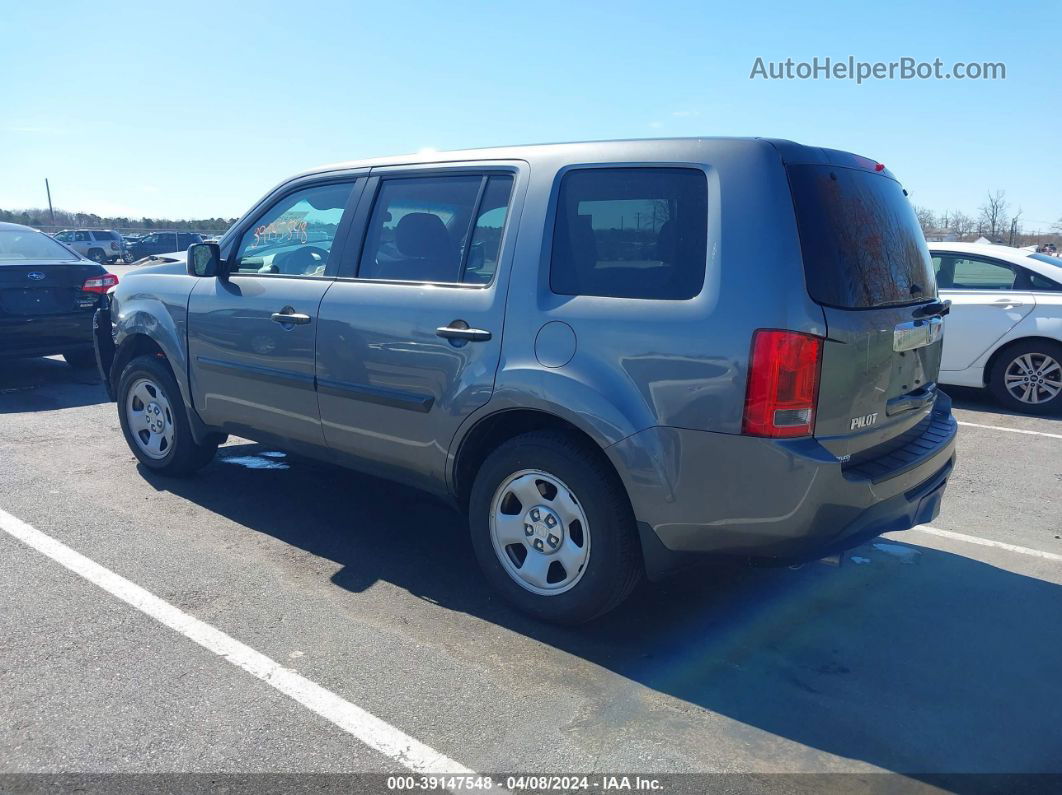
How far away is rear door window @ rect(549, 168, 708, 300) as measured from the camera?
314 centimetres

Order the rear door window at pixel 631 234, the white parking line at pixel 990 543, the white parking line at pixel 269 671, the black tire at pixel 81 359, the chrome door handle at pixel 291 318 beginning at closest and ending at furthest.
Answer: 1. the white parking line at pixel 269 671
2. the rear door window at pixel 631 234
3. the chrome door handle at pixel 291 318
4. the white parking line at pixel 990 543
5. the black tire at pixel 81 359

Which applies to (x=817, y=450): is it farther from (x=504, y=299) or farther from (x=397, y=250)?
(x=397, y=250)

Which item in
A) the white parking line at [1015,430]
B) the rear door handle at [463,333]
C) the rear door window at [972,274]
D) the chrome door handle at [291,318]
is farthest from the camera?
the rear door window at [972,274]

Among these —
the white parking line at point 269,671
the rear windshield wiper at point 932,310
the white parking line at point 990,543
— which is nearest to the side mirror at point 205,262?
the white parking line at point 269,671

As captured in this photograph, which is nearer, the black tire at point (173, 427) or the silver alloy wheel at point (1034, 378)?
the black tire at point (173, 427)

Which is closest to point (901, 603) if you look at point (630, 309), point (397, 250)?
point (630, 309)

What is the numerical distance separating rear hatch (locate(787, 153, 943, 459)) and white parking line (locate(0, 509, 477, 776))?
174cm

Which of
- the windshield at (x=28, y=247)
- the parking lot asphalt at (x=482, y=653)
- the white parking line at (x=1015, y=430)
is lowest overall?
the white parking line at (x=1015, y=430)

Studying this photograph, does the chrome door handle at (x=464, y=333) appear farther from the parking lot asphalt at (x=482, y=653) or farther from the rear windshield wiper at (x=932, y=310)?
the rear windshield wiper at (x=932, y=310)

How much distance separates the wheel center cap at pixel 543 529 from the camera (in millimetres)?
3518

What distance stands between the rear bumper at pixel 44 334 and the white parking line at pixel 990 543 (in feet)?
26.2

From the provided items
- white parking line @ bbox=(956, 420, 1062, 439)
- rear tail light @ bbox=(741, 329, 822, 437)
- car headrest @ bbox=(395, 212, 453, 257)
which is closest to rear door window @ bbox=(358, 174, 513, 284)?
car headrest @ bbox=(395, 212, 453, 257)

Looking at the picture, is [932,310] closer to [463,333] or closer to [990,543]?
[990,543]

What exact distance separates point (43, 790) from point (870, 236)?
3.41m
